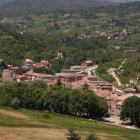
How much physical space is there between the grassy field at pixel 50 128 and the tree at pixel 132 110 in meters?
5.03

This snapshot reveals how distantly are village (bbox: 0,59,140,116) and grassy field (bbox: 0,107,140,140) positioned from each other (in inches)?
624

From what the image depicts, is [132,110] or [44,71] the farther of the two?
[44,71]

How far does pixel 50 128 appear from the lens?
145 feet

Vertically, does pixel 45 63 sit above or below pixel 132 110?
above

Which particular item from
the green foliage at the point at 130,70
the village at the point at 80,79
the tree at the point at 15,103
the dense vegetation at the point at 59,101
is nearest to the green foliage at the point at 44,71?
the village at the point at 80,79

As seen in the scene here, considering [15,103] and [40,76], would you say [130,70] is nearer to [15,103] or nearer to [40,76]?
[40,76]

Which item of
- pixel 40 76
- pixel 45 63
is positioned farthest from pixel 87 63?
pixel 40 76

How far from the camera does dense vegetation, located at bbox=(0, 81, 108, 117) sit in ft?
191

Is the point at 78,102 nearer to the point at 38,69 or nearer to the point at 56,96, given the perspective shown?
the point at 56,96

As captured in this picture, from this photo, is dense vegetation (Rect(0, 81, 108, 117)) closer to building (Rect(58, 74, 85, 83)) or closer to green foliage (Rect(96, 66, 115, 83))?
building (Rect(58, 74, 85, 83))

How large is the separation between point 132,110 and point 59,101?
40.0 feet

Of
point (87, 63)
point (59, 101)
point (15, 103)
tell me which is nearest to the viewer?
point (59, 101)

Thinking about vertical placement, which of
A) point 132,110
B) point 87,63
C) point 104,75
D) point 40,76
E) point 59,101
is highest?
point 87,63

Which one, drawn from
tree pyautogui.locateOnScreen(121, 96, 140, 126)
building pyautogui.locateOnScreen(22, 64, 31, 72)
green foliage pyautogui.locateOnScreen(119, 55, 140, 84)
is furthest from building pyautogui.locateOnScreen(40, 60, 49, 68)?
tree pyautogui.locateOnScreen(121, 96, 140, 126)
